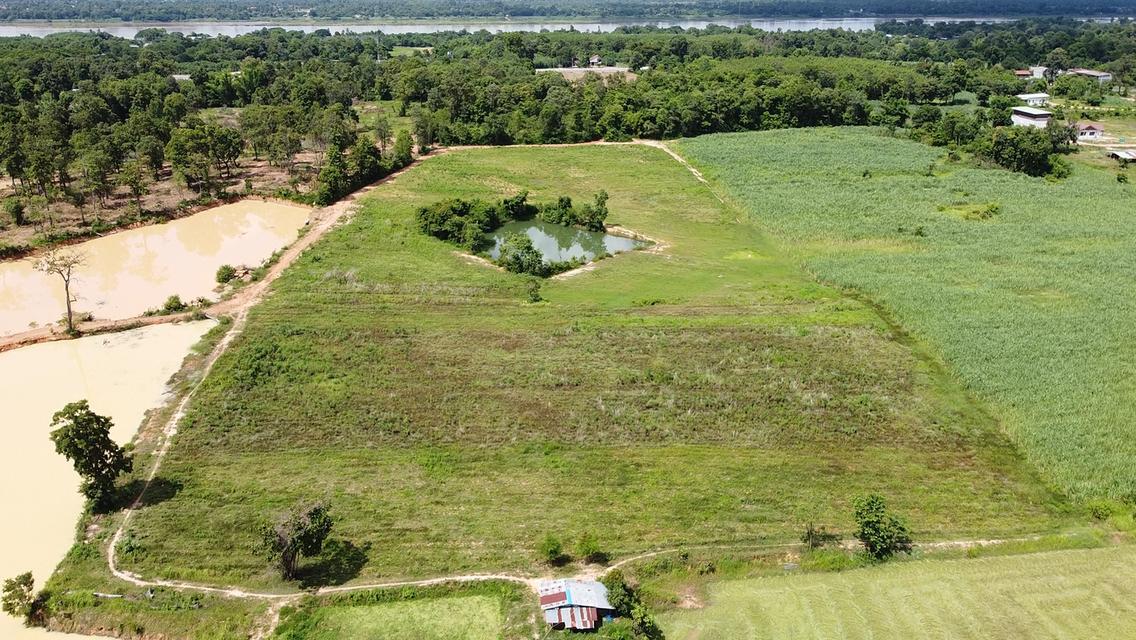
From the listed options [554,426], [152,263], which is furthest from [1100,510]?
[152,263]

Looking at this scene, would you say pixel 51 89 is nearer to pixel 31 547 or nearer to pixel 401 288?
pixel 401 288

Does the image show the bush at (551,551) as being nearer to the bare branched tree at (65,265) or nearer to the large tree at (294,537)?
the large tree at (294,537)

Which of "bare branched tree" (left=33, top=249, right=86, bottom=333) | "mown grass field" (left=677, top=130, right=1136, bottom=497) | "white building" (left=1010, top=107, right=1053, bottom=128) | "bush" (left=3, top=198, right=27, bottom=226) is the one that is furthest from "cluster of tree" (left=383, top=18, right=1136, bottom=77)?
"bare branched tree" (left=33, top=249, right=86, bottom=333)

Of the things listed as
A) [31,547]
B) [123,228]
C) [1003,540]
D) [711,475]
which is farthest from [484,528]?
[123,228]

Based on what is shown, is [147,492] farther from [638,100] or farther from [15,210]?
[638,100]

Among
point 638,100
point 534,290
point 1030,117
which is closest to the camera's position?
point 534,290

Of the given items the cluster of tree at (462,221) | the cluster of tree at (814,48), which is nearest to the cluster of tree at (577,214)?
the cluster of tree at (462,221)

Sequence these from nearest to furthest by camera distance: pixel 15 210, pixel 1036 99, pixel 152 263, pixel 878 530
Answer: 1. pixel 878 530
2. pixel 152 263
3. pixel 15 210
4. pixel 1036 99
